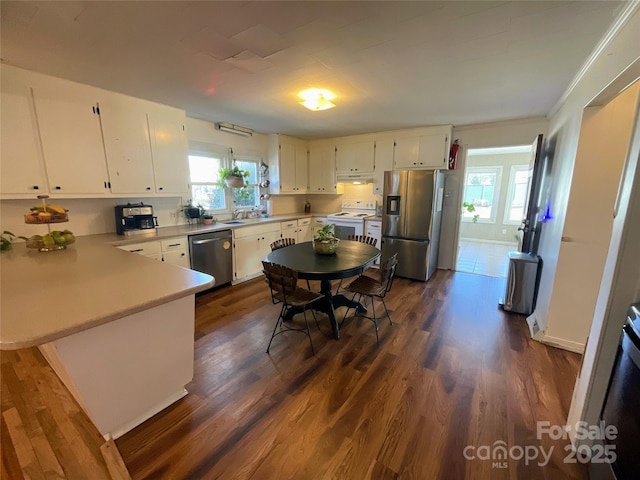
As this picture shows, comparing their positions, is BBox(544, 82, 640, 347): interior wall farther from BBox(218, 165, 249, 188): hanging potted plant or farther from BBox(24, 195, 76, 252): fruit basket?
BBox(24, 195, 76, 252): fruit basket

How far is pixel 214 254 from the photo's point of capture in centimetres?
362

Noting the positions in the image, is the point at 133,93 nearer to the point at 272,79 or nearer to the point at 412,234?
the point at 272,79

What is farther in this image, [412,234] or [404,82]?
[412,234]

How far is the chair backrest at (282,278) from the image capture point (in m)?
2.17

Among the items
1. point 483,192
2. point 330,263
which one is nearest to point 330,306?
point 330,263

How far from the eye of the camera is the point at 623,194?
4.30 ft

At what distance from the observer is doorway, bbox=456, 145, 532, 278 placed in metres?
6.33

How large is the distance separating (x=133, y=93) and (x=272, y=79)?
5.30ft

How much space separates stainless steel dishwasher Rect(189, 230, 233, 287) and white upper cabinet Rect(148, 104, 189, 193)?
71 cm

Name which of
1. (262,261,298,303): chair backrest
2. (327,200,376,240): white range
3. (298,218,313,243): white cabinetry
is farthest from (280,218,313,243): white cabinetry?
(262,261,298,303): chair backrest

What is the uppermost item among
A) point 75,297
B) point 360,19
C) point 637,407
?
point 360,19

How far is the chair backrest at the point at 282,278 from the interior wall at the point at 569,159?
7.69 feet

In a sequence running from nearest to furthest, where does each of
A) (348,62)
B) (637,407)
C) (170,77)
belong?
(637,407) → (348,62) → (170,77)

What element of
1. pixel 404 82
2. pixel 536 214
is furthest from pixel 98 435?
pixel 536 214
